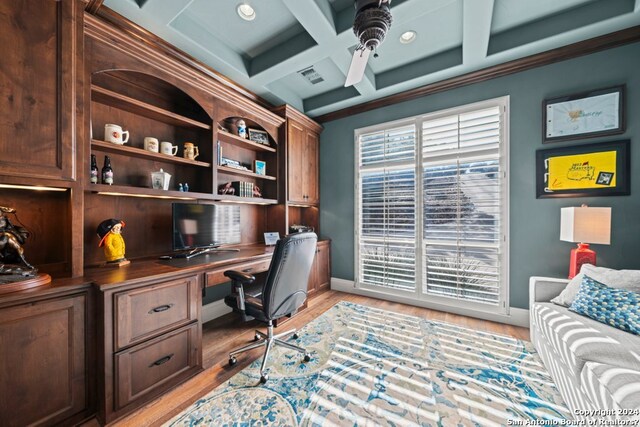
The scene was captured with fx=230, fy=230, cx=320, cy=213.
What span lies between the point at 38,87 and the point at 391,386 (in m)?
2.98

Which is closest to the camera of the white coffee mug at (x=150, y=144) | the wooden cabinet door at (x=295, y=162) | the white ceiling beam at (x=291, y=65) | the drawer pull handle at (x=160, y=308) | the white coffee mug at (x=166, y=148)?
the drawer pull handle at (x=160, y=308)

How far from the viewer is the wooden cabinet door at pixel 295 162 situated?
327 centimetres

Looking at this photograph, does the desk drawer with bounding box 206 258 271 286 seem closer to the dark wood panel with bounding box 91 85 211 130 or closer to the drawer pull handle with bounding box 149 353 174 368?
the drawer pull handle with bounding box 149 353 174 368

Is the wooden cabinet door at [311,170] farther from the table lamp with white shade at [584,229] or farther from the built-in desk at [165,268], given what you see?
the table lamp with white shade at [584,229]

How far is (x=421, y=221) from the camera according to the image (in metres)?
3.11

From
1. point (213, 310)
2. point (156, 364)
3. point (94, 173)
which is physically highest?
point (94, 173)

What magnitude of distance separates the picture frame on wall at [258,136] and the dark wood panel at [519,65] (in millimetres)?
1468

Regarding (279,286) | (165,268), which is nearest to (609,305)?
(279,286)

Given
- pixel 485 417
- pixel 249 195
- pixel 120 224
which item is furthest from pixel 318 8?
pixel 485 417

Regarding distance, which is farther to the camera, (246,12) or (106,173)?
(246,12)

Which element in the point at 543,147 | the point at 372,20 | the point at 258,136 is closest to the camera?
Answer: the point at 372,20

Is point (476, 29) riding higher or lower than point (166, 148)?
higher

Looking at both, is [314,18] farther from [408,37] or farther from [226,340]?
[226,340]

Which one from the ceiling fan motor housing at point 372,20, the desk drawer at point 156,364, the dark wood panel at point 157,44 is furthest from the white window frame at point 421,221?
the desk drawer at point 156,364
